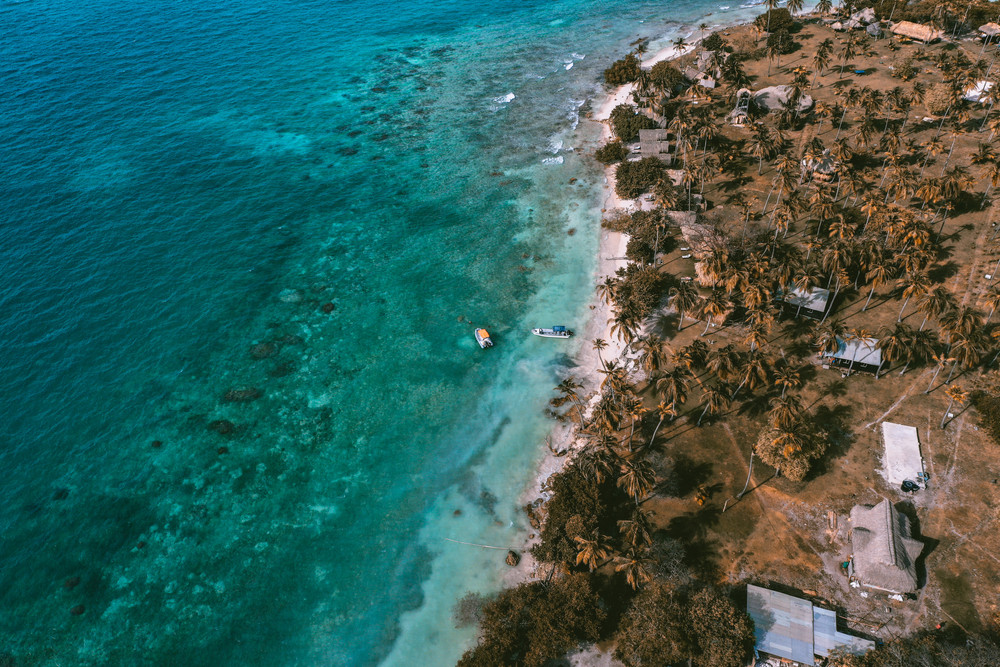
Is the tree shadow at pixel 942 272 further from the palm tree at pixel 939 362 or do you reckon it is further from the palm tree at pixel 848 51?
the palm tree at pixel 848 51

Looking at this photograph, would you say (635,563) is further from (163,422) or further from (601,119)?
(601,119)

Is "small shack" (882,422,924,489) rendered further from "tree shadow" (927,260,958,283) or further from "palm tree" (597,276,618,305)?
"palm tree" (597,276,618,305)

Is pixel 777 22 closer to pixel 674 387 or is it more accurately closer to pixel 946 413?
pixel 946 413

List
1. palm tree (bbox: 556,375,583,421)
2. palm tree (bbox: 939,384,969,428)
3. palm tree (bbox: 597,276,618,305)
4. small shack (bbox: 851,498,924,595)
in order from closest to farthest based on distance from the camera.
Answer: small shack (bbox: 851,498,924,595)
palm tree (bbox: 939,384,969,428)
palm tree (bbox: 556,375,583,421)
palm tree (bbox: 597,276,618,305)

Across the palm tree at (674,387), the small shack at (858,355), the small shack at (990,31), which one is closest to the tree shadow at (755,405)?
the palm tree at (674,387)

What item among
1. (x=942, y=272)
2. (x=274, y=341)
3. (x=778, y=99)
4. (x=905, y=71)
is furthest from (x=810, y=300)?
(x=905, y=71)

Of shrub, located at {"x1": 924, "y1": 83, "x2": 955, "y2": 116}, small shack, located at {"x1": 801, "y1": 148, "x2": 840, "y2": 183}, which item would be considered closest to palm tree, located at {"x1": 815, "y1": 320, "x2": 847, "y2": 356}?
small shack, located at {"x1": 801, "y1": 148, "x2": 840, "y2": 183}
